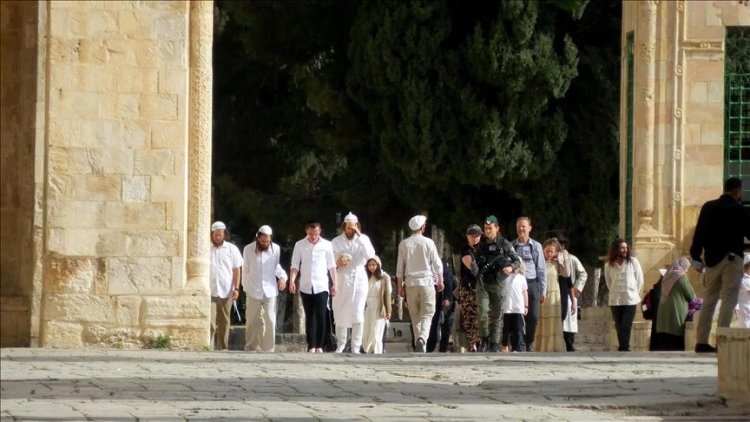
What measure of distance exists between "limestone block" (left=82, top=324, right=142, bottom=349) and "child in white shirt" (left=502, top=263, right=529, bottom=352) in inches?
145

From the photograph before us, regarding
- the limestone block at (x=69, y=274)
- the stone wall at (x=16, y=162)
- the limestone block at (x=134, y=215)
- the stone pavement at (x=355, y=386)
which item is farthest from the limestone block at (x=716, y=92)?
the limestone block at (x=69, y=274)

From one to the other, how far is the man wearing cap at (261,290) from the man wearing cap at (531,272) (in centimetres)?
247

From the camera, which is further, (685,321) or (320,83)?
(320,83)

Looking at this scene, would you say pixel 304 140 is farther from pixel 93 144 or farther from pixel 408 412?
pixel 408 412

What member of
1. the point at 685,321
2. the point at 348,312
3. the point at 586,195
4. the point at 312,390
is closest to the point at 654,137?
the point at 685,321

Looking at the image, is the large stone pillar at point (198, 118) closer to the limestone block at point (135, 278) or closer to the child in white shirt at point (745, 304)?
the limestone block at point (135, 278)

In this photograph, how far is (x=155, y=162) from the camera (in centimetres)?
1820

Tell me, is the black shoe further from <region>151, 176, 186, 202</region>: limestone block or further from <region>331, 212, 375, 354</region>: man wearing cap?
<region>151, 176, 186, 202</region>: limestone block

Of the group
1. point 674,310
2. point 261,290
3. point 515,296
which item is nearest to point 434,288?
point 515,296

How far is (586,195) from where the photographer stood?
3073cm

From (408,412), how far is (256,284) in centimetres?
877

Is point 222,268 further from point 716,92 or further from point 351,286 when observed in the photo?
point 716,92

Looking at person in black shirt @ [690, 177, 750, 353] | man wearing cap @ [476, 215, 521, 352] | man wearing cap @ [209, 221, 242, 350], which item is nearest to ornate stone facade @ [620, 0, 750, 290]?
man wearing cap @ [476, 215, 521, 352]

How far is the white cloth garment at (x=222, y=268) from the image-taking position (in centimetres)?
2014
